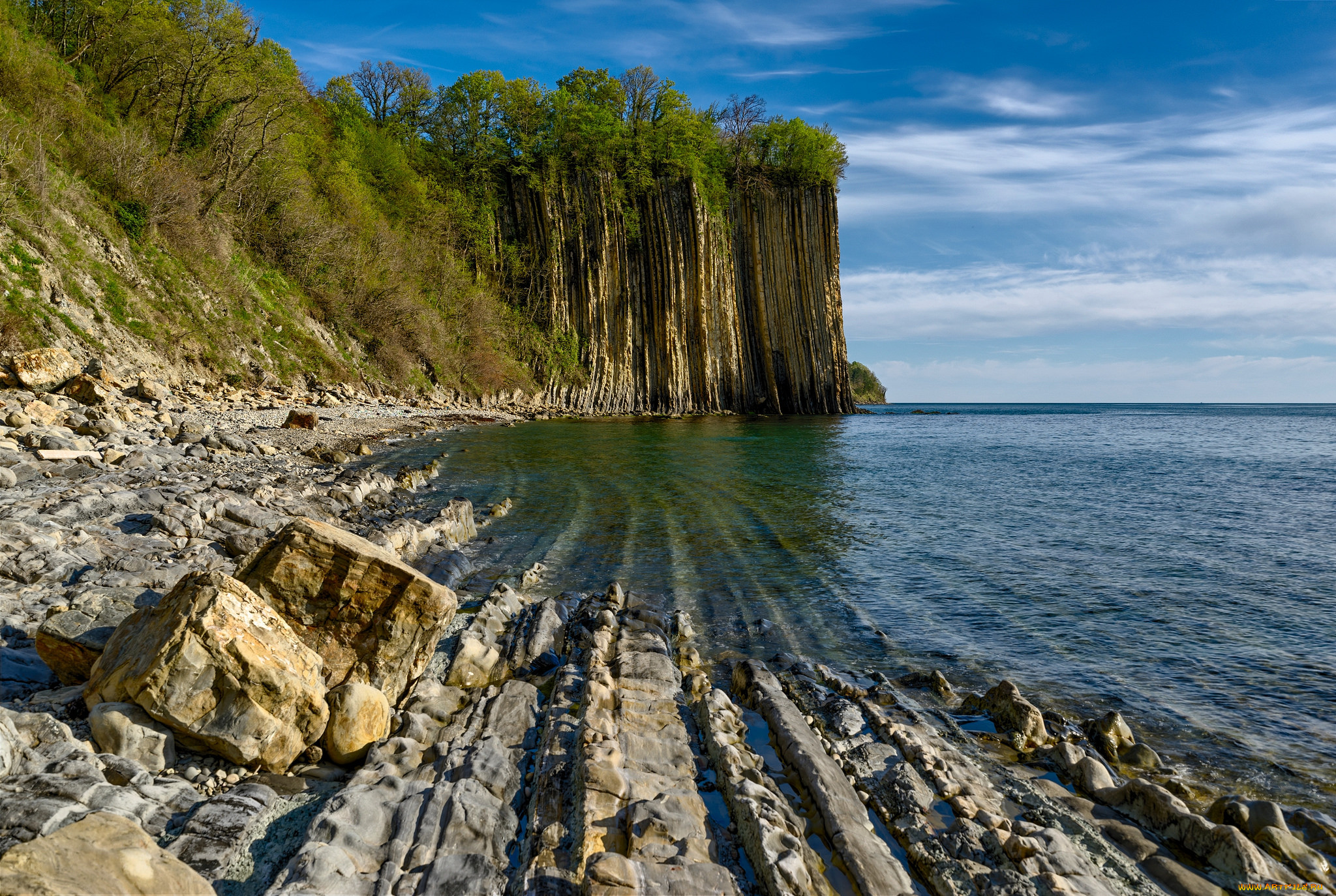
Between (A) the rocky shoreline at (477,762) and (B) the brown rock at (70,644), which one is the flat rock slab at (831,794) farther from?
(B) the brown rock at (70,644)

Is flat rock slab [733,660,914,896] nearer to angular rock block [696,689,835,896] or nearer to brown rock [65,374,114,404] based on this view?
angular rock block [696,689,835,896]

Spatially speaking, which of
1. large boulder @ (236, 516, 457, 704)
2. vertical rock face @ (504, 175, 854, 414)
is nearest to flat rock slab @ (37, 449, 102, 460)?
large boulder @ (236, 516, 457, 704)

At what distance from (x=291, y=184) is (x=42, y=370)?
61.7 ft

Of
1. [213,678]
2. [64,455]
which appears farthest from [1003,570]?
[64,455]

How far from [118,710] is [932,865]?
14.9 ft

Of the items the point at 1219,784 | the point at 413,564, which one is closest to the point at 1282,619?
the point at 1219,784

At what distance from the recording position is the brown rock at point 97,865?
77.6 inches

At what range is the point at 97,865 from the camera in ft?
7.10

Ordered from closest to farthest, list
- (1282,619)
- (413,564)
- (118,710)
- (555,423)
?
(118,710) → (1282,619) → (413,564) → (555,423)

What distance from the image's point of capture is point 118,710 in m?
3.50

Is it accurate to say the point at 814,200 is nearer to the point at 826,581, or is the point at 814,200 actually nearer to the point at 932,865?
the point at 826,581

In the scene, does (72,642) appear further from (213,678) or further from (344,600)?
(344,600)

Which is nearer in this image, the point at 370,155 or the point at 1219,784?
the point at 1219,784

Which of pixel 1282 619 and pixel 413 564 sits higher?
pixel 413 564
